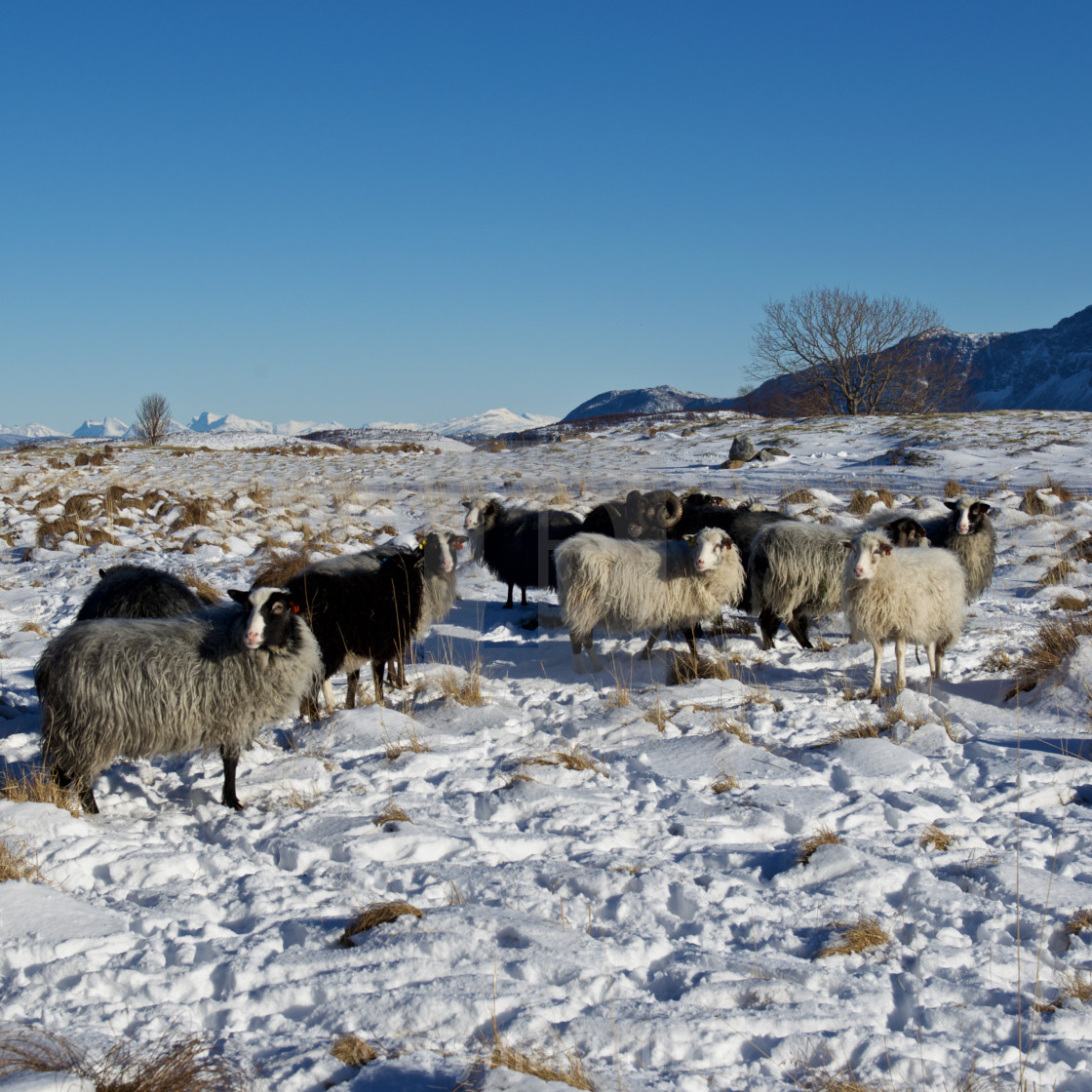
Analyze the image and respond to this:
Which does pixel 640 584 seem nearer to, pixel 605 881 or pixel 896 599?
pixel 896 599

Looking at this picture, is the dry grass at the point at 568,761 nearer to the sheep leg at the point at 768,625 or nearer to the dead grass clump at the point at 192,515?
the sheep leg at the point at 768,625

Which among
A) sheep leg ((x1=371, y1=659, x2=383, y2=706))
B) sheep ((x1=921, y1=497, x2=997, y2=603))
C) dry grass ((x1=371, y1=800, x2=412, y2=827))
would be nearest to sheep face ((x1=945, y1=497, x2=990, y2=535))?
sheep ((x1=921, y1=497, x2=997, y2=603))

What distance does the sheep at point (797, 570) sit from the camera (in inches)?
311

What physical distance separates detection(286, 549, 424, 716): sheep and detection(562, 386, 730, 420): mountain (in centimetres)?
11974

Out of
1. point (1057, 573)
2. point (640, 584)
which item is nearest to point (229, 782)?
point (640, 584)

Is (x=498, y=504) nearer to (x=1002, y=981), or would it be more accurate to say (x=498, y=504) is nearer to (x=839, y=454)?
(x=1002, y=981)

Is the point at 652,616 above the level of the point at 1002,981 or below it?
above

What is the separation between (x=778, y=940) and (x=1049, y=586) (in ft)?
28.5

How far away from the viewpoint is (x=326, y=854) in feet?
13.1

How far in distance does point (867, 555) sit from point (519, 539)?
4.92 meters

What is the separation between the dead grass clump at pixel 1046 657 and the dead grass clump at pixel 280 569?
721 centimetres

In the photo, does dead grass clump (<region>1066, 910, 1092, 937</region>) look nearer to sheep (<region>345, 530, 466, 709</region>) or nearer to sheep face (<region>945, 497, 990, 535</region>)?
sheep (<region>345, 530, 466, 709</region>)

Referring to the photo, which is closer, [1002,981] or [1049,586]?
[1002,981]

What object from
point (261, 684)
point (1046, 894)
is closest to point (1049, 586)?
point (1046, 894)
